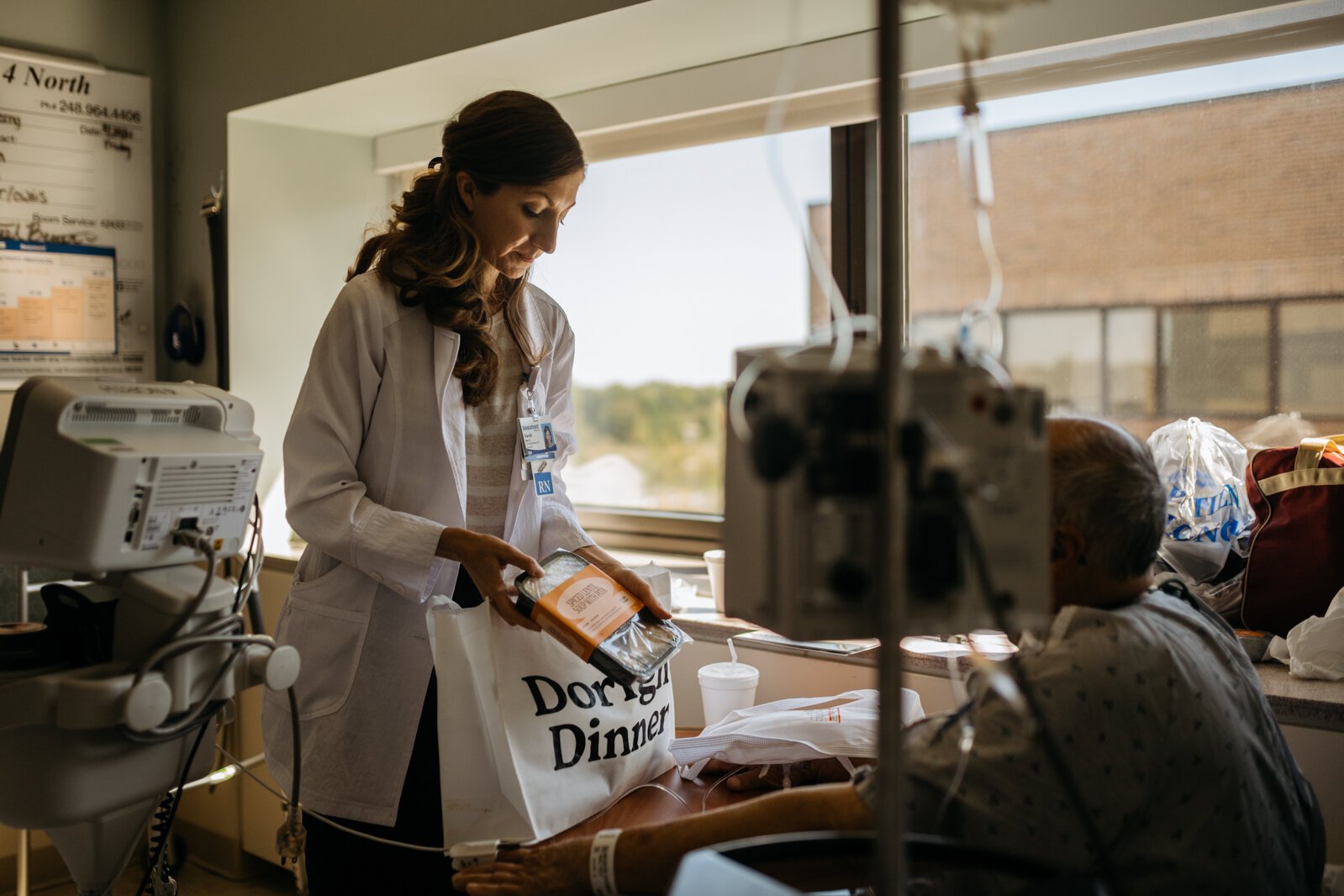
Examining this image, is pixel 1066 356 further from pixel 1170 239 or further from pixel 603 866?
pixel 603 866

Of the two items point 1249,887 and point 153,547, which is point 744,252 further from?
point 1249,887

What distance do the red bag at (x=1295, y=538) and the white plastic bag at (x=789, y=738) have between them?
0.63m

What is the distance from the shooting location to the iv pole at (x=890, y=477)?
0.68 m

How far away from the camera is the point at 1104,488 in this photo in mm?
1095

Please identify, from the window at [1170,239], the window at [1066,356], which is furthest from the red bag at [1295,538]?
the window at [1066,356]

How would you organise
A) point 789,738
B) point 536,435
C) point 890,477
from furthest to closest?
point 536,435, point 789,738, point 890,477

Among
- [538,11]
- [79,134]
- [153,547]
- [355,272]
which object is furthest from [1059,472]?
[79,134]

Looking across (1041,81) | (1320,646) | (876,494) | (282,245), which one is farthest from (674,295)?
(876,494)

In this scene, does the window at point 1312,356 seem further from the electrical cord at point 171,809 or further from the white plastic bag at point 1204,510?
the electrical cord at point 171,809

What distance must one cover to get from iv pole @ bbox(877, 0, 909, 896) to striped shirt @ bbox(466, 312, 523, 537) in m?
1.17

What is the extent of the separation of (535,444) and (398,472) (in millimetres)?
231

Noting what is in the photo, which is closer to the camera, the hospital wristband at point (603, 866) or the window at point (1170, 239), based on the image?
the hospital wristband at point (603, 866)

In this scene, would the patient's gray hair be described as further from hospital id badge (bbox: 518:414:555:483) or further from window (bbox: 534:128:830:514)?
window (bbox: 534:128:830:514)

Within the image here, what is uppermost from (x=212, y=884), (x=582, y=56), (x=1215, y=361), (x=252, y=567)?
(x=582, y=56)
